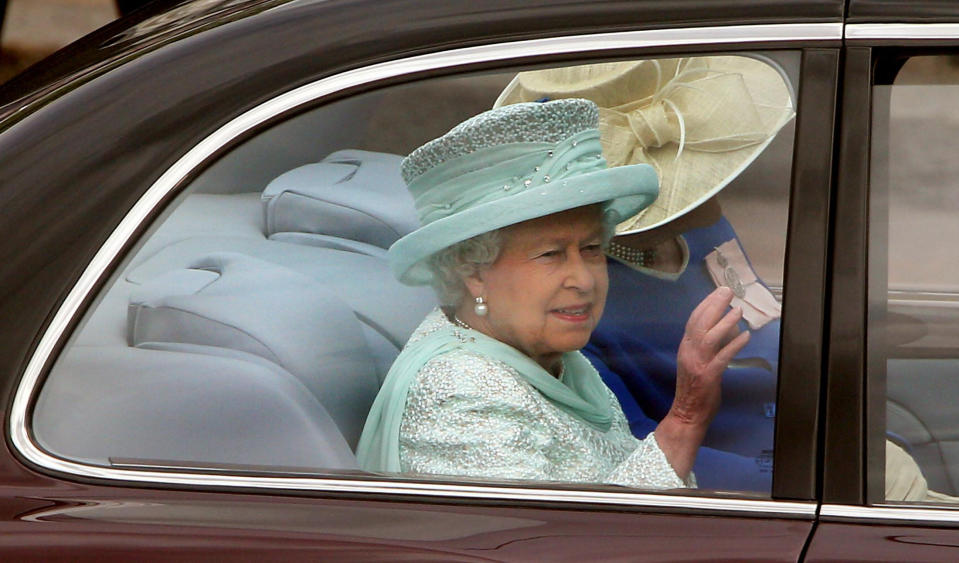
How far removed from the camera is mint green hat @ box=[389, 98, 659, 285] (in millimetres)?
1677

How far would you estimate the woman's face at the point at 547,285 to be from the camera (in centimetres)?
170

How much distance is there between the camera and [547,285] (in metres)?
1.74

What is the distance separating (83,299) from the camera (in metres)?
1.45

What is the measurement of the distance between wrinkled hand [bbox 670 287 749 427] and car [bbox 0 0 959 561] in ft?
0.27

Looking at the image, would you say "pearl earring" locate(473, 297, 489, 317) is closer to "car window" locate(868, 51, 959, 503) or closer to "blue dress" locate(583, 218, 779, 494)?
"blue dress" locate(583, 218, 779, 494)

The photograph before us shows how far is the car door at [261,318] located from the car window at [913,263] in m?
0.08

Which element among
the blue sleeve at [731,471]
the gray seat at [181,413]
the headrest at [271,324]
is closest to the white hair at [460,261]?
the headrest at [271,324]

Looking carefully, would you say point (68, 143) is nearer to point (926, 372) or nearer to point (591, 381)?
point (591, 381)

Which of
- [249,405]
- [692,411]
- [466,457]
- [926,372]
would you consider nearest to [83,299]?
[249,405]

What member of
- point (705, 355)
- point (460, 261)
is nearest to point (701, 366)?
point (705, 355)

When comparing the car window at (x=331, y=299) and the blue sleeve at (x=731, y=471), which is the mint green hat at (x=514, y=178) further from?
the blue sleeve at (x=731, y=471)

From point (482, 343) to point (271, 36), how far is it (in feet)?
1.69

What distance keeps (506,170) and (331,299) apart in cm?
29

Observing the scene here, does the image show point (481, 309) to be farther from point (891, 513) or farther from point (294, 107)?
point (891, 513)
